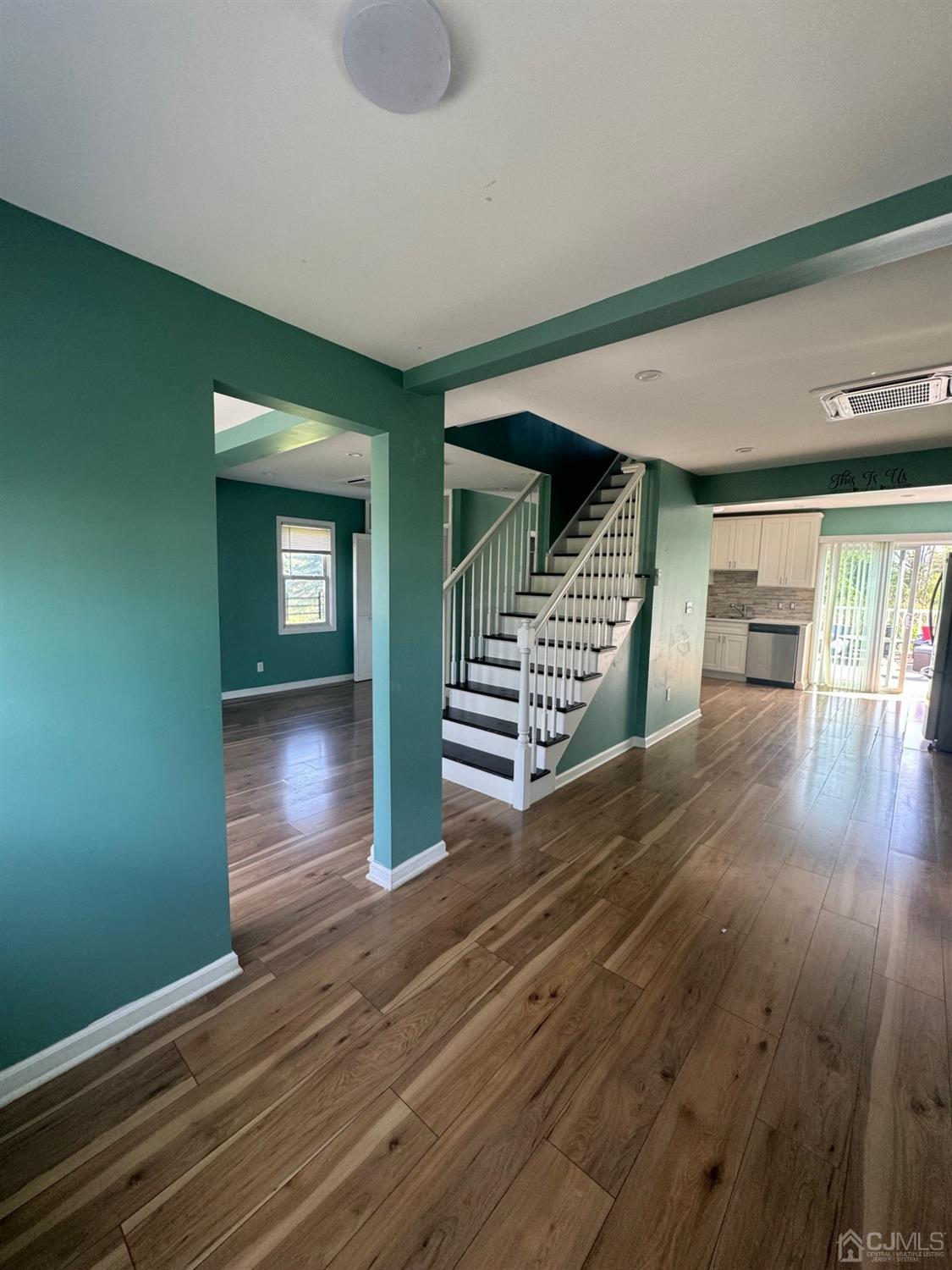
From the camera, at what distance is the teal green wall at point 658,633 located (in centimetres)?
411

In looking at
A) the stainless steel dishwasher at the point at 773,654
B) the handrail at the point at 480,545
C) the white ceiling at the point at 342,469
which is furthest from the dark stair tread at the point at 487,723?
the stainless steel dishwasher at the point at 773,654

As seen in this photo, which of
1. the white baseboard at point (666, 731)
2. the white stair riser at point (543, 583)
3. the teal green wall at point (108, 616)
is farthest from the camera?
the white stair riser at point (543, 583)

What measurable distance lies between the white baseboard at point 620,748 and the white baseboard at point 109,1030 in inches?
93.5

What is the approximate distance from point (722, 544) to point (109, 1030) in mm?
7994

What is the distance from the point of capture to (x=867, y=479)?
3.85 m

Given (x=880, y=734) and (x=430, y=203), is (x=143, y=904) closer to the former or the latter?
(x=430, y=203)

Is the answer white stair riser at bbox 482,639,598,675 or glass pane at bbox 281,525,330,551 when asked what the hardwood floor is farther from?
glass pane at bbox 281,525,330,551

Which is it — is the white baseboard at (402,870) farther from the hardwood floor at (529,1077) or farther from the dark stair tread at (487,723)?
the dark stair tread at (487,723)

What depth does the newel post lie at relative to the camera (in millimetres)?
3256

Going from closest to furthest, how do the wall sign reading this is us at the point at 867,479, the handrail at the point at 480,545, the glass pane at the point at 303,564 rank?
the wall sign reading this is us at the point at 867,479, the handrail at the point at 480,545, the glass pane at the point at 303,564

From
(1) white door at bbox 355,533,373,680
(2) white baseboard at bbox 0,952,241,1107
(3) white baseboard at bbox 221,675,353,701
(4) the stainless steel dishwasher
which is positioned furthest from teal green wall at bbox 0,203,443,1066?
(4) the stainless steel dishwasher

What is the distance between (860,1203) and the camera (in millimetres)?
1213

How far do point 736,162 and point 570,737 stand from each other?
3.14 m

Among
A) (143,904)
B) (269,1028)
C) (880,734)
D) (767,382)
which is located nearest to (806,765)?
(880,734)
